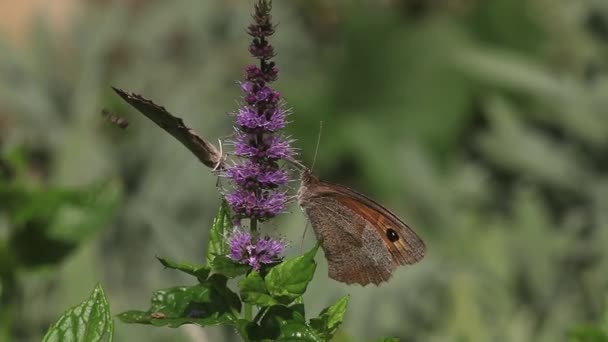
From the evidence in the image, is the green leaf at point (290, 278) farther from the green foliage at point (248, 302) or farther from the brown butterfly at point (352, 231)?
the brown butterfly at point (352, 231)

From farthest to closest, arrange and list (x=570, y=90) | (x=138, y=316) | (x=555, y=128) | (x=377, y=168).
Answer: (x=377, y=168)
(x=555, y=128)
(x=570, y=90)
(x=138, y=316)

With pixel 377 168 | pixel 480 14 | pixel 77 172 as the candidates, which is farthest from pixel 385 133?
pixel 77 172

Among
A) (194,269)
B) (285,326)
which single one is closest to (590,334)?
(285,326)

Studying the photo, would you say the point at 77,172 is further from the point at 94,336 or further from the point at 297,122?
the point at 94,336

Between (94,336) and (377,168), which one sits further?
(377,168)

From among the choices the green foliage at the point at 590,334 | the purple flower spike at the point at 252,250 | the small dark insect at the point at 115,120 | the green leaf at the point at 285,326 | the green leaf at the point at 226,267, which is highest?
the small dark insect at the point at 115,120

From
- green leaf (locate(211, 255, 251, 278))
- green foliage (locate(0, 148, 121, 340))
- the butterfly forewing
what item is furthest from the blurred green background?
green leaf (locate(211, 255, 251, 278))

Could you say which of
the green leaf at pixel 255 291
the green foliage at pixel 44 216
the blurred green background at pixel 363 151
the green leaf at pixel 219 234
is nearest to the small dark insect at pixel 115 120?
the green leaf at pixel 219 234
